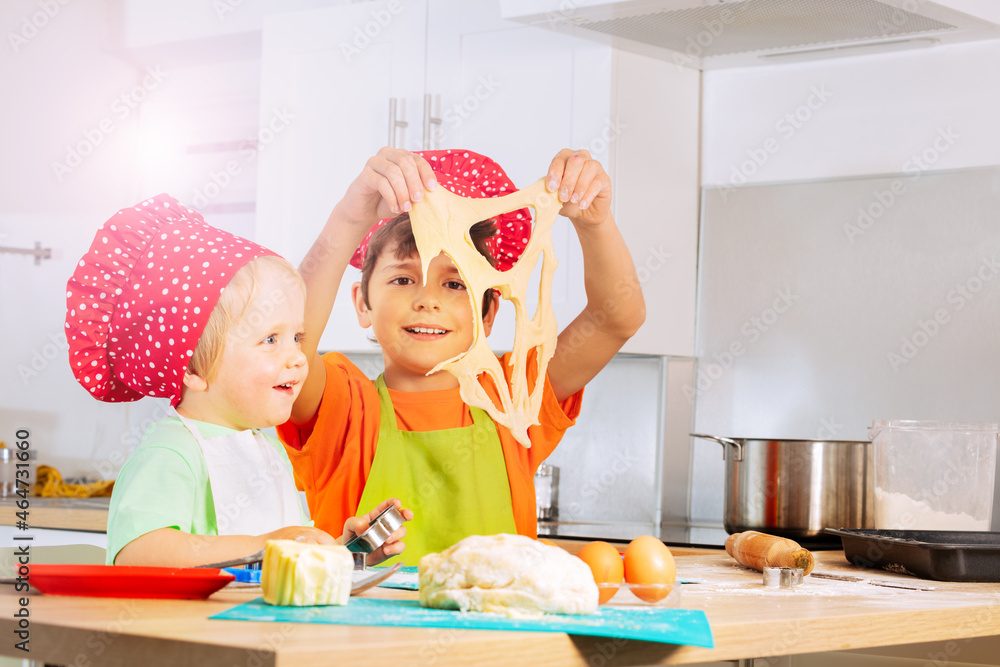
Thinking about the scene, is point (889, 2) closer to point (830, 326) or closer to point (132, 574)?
point (830, 326)

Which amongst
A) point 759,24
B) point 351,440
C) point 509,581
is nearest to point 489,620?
point 509,581

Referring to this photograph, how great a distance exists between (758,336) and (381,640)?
1.82m

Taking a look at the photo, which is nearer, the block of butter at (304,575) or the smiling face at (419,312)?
the block of butter at (304,575)

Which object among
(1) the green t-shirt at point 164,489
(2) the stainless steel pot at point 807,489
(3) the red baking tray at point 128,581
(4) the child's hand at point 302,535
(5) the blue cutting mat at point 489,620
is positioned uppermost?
(1) the green t-shirt at point 164,489

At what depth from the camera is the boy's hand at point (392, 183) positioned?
110cm

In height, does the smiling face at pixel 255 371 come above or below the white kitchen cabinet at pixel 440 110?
below

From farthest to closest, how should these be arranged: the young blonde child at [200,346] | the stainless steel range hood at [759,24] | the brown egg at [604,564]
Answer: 1. the stainless steel range hood at [759,24]
2. the young blonde child at [200,346]
3. the brown egg at [604,564]

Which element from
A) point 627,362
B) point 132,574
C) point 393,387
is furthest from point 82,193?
point 132,574

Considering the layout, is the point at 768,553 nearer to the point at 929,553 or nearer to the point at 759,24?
the point at 929,553

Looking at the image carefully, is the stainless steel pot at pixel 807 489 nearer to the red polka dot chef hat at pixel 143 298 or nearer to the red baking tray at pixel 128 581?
the red polka dot chef hat at pixel 143 298

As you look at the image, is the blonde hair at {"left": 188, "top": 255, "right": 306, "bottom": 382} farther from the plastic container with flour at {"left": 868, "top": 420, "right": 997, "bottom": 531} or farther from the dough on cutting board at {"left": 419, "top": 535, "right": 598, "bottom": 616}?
the plastic container with flour at {"left": 868, "top": 420, "right": 997, "bottom": 531}

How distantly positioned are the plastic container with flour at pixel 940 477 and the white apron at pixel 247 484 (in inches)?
35.6

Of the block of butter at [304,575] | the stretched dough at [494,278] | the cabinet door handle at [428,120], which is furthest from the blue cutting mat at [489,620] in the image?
the cabinet door handle at [428,120]

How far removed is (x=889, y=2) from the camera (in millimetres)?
1847
